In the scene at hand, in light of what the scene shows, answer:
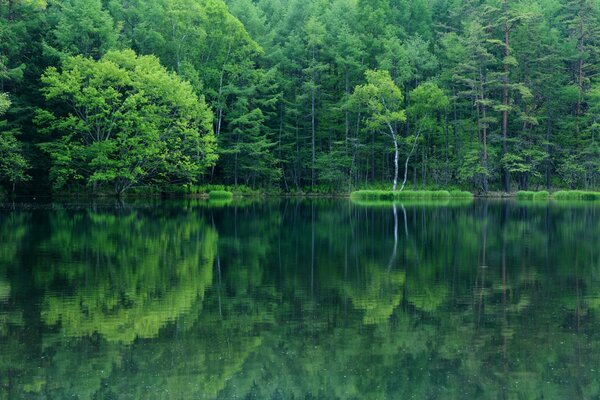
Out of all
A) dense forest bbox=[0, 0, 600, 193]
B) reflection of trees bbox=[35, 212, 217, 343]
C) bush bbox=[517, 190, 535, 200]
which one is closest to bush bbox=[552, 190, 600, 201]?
bush bbox=[517, 190, 535, 200]

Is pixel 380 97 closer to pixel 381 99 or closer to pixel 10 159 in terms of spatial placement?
pixel 381 99

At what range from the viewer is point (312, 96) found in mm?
63000

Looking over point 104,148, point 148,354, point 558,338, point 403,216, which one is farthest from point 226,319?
point 104,148

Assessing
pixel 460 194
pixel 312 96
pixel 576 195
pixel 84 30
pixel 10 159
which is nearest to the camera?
pixel 10 159

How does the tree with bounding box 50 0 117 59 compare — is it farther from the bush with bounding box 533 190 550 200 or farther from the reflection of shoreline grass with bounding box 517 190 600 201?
the bush with bounding box 533 190 550 200

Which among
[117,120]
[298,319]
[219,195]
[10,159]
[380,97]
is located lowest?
[298,319]

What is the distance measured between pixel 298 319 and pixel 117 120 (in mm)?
42439

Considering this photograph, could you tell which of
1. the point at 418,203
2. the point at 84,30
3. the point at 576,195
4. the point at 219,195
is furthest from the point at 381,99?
the point at 84,30

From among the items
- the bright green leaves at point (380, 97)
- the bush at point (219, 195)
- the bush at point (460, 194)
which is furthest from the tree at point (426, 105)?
the bush at point (219, 195)

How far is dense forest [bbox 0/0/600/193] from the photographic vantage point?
5075 cm

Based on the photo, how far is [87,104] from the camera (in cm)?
4819

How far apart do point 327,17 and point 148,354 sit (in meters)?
62.1

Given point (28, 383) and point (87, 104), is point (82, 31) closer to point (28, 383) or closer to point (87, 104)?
point (87, 104)

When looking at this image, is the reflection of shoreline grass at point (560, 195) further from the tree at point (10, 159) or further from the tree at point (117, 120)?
the tree at point (10, 159)
